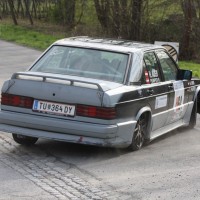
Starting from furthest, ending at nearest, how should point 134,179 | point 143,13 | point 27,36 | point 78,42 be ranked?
point 27,36 → point 143,13 → point 78,42 → point 134,179

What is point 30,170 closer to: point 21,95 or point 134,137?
point 21,95

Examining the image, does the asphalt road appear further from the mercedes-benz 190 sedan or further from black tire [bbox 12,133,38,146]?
the mercedes-benz 190 sedan

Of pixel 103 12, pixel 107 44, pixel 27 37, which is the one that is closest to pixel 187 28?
pixel 103 12

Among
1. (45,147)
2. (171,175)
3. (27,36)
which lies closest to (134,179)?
(171,175)

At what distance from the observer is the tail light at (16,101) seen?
7.38 m

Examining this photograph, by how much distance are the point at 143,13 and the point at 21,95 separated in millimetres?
17379

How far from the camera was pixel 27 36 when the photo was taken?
2908 cm

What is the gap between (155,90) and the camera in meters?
8.20

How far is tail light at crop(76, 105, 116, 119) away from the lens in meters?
7.05

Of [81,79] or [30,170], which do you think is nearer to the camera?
[30,170]

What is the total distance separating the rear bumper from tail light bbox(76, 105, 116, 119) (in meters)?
0.11

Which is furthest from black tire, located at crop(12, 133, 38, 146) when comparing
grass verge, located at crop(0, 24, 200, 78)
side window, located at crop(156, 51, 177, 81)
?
grass verge, located at crop(0, 24, 200, 78)

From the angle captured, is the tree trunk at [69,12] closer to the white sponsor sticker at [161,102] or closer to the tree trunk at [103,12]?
the tree trunk at [103,12]

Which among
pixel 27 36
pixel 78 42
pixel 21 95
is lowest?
pixel 27 36
